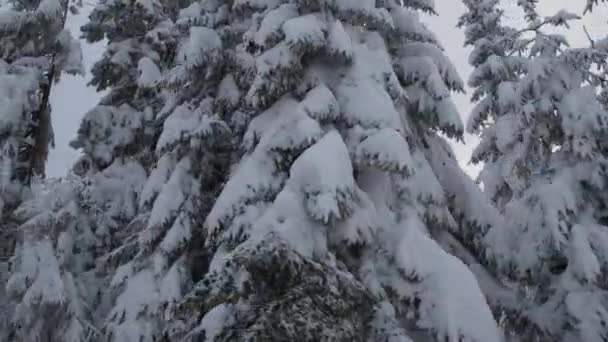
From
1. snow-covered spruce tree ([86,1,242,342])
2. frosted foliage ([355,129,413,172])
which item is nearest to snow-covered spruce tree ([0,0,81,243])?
snow-covered spruce tree ([86,1,242,342])

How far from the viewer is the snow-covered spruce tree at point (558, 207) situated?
35.2ft

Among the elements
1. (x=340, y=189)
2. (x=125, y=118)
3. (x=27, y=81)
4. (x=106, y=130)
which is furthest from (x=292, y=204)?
(x=106, y=130)

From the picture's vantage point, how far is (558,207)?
11180mm

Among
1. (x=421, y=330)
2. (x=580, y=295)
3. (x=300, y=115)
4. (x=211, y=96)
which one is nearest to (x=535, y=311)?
(x=580, y=295)

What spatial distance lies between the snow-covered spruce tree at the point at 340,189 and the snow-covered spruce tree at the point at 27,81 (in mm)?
3754

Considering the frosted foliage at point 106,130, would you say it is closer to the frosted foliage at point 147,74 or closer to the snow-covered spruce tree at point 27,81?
the frosted foliage at point 147,74

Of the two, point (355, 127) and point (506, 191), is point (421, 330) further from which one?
point (506, 191)

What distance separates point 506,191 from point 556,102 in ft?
23.2

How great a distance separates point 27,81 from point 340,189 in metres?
8.05

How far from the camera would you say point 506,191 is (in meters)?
19.0

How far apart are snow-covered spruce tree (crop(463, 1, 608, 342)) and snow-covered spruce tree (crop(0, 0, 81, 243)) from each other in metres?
9.44

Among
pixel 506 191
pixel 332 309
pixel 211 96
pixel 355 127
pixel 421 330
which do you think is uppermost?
pixel 332 309

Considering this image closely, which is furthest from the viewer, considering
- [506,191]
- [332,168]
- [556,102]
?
[506,191]

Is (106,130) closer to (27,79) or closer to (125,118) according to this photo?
(125,118)
